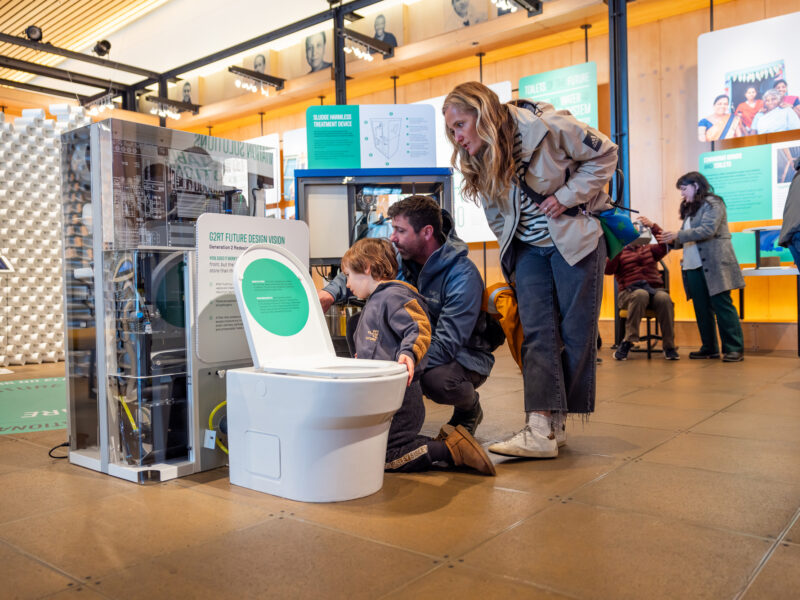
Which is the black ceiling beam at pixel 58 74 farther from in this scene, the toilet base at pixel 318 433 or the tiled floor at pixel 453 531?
the toilet base at pixel 318 433

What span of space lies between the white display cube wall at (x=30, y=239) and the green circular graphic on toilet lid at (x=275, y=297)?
4.52 meters

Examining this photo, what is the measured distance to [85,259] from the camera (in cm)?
243

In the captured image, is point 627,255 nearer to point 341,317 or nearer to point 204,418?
→ point 341,317

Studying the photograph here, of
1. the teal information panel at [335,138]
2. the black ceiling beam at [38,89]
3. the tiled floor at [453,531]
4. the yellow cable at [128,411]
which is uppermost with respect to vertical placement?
the black ceiling beam at [38,89]

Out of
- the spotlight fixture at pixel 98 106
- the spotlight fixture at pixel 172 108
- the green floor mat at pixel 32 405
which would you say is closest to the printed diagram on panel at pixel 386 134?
the green floor mat at pixel 32 405

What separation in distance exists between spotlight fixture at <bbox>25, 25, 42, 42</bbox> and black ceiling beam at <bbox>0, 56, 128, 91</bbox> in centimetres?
94

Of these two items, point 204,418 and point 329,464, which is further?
point 204,418

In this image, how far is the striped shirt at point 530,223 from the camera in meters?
2.31

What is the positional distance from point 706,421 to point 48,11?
9.18 m

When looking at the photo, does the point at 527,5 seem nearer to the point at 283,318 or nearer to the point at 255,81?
the point at 255,81

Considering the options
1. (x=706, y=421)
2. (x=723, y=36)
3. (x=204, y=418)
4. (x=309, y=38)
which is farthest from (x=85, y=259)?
(x=309, y=38)

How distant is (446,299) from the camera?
8.35 feet

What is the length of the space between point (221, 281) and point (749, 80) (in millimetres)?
5575

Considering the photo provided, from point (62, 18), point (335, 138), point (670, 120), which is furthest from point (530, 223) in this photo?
point (62, 18)
